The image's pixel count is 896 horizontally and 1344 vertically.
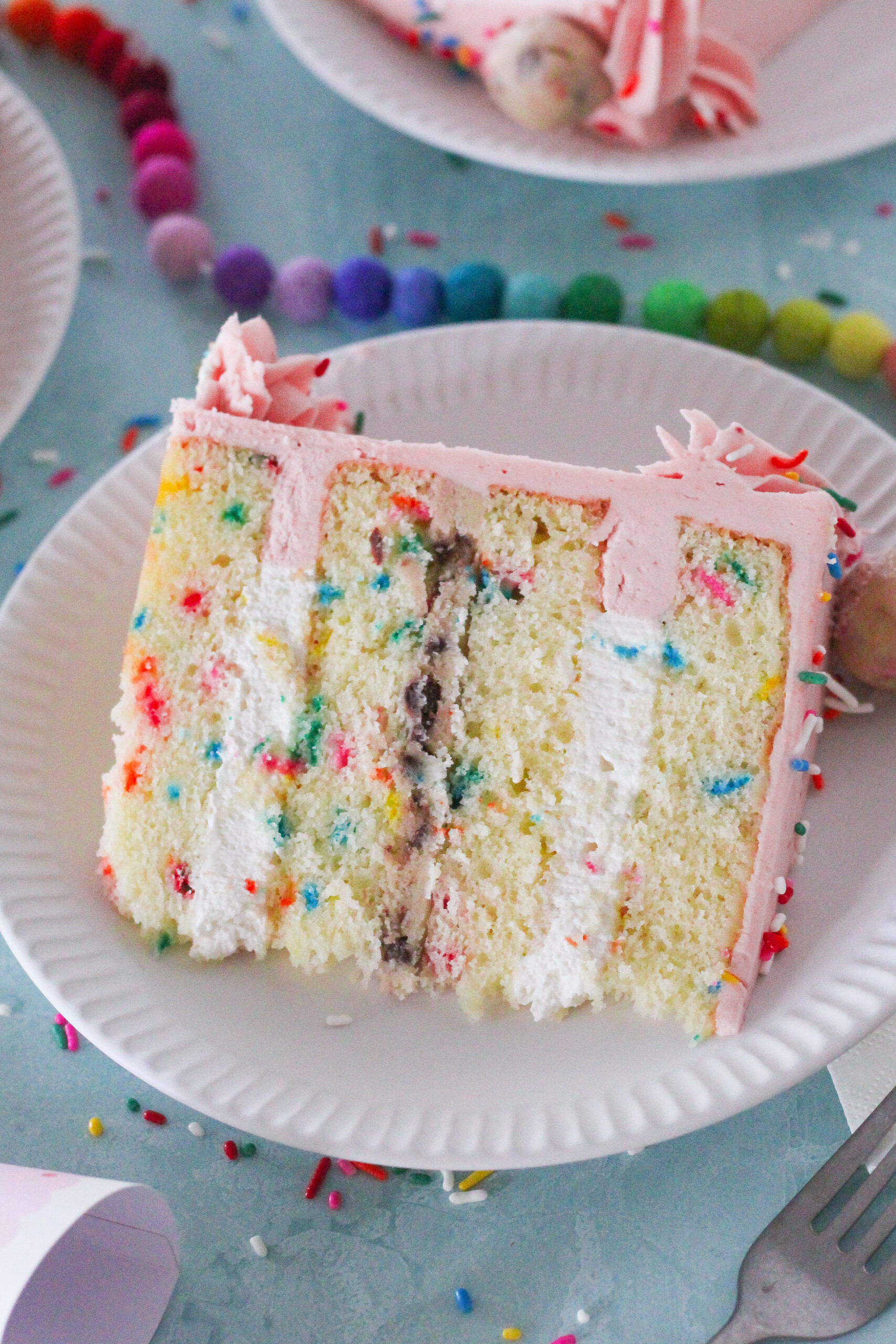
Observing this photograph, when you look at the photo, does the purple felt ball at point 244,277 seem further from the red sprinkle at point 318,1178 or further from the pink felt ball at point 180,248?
the red sprinkle at point 318,1178

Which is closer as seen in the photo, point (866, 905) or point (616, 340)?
point (866, 905)

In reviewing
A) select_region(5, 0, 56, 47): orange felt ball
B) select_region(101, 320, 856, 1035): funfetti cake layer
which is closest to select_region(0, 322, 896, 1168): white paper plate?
select_region(101, 320, 856, 1035): funfetti cake layer

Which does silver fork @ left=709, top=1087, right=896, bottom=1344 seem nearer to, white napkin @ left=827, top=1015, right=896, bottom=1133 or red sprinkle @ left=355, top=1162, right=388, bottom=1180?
white napkin @ left=827, top=1015, right=896, bottom=1133

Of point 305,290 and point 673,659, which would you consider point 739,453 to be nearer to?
point 673,659

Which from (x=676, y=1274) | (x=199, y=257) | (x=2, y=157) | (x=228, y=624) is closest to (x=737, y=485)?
(x=228, y=624)

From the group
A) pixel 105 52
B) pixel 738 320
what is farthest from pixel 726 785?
pixel 105 52

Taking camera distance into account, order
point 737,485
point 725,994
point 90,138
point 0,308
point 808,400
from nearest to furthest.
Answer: point 725,994 → point 737,485 → point 808,400 → point 0,308 → point 90,138

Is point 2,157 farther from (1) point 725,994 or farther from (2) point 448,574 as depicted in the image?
(1) point 725,994
